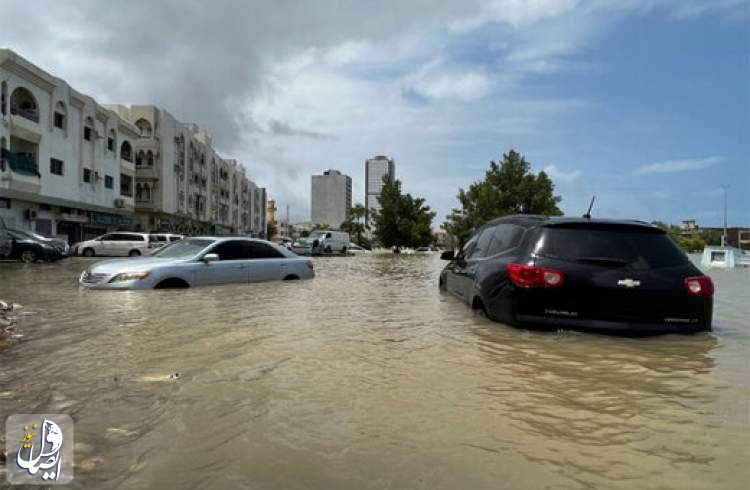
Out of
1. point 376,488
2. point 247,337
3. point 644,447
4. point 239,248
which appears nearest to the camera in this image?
point 376,488

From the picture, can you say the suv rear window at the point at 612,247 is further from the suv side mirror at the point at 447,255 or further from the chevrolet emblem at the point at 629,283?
the suv side mirror at the point at 447,255

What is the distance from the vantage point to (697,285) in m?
5.32

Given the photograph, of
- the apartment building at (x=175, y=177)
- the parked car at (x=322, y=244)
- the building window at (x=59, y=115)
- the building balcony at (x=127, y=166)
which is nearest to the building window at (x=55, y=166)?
the building window at (x=59, y=115)

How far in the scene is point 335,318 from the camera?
7297 mm

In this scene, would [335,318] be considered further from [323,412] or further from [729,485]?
[729,485]

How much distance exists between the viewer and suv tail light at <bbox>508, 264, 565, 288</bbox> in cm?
532

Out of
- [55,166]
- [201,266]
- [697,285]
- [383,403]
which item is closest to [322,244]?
[55,166]

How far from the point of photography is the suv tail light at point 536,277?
5324mm

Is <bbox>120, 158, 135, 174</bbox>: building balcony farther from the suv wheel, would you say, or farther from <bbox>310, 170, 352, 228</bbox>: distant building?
<bbox>310, 170, 352, 228</bbox>: distant building

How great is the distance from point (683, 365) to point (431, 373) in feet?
7.24

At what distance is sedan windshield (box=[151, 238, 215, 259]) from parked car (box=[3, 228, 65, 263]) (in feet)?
47.5

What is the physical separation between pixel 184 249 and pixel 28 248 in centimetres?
1523

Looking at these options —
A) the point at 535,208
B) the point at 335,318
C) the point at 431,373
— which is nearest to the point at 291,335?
the point at 335,318

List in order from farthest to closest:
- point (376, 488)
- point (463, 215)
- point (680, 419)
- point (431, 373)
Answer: point (463, 215) → point (431, 373) → point (680, 419) → point (376, 488)
